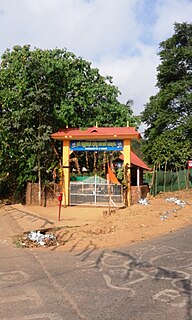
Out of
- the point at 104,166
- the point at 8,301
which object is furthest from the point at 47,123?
the point at 8,301

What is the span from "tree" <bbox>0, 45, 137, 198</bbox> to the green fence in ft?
16.2

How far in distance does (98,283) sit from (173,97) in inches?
1175

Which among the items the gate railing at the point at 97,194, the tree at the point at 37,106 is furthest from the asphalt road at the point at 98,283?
the tree at the point at 37,106

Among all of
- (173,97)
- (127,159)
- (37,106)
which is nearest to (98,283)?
(127,159)

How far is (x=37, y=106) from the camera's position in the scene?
637 inches

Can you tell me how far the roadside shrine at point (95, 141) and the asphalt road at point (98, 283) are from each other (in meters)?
8.31

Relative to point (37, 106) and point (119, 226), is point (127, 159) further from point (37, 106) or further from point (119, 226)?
point (119, 226)

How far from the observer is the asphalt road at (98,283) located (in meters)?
4.01

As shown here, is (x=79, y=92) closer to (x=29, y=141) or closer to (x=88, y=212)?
(x=29, y=141)

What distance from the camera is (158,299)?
4.38 m

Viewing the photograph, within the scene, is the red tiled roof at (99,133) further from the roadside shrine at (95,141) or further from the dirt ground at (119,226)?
the dirt ground at (119,226)

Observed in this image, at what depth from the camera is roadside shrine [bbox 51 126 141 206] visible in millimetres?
15570

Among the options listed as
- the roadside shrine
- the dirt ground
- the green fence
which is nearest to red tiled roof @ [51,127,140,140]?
the roadside shrine

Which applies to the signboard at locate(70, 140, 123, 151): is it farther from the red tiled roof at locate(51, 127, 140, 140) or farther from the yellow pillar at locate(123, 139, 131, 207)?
the red tiled roof at locate(51, 127, 140, 140)
